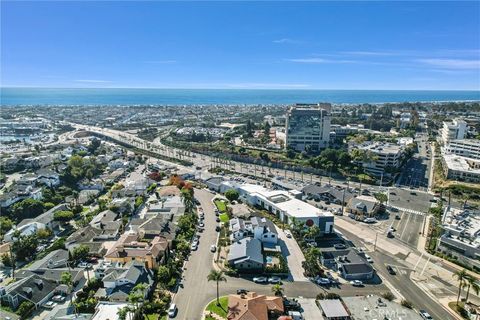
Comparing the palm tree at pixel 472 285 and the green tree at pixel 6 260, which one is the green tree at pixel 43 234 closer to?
the green tree at pixel 6 260

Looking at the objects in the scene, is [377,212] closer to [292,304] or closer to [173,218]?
[292,304]

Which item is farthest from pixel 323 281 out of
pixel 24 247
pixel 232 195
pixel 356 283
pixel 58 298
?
pixel 24 247

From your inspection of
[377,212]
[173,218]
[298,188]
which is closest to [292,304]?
[173,218]

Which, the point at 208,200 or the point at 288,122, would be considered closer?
the point at 208,200

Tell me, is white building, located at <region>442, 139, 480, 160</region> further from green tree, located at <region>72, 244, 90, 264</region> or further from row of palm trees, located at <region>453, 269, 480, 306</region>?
green tree, located at <region>72, 244, 90, 264</region>

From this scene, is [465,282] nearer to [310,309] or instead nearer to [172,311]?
[310,309]

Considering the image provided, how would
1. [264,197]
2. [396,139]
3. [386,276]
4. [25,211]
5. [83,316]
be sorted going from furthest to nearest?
[396,139] < [264,197] < [25,211] < [386,276] < [83,316]

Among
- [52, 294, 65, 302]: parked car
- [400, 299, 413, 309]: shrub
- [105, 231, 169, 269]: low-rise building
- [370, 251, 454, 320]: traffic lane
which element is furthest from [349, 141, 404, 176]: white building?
[52, 294, 65, 302]: parked car

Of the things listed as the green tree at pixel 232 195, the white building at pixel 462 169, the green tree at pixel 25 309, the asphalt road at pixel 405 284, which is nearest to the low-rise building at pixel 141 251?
the green tree at pixel 25 309
